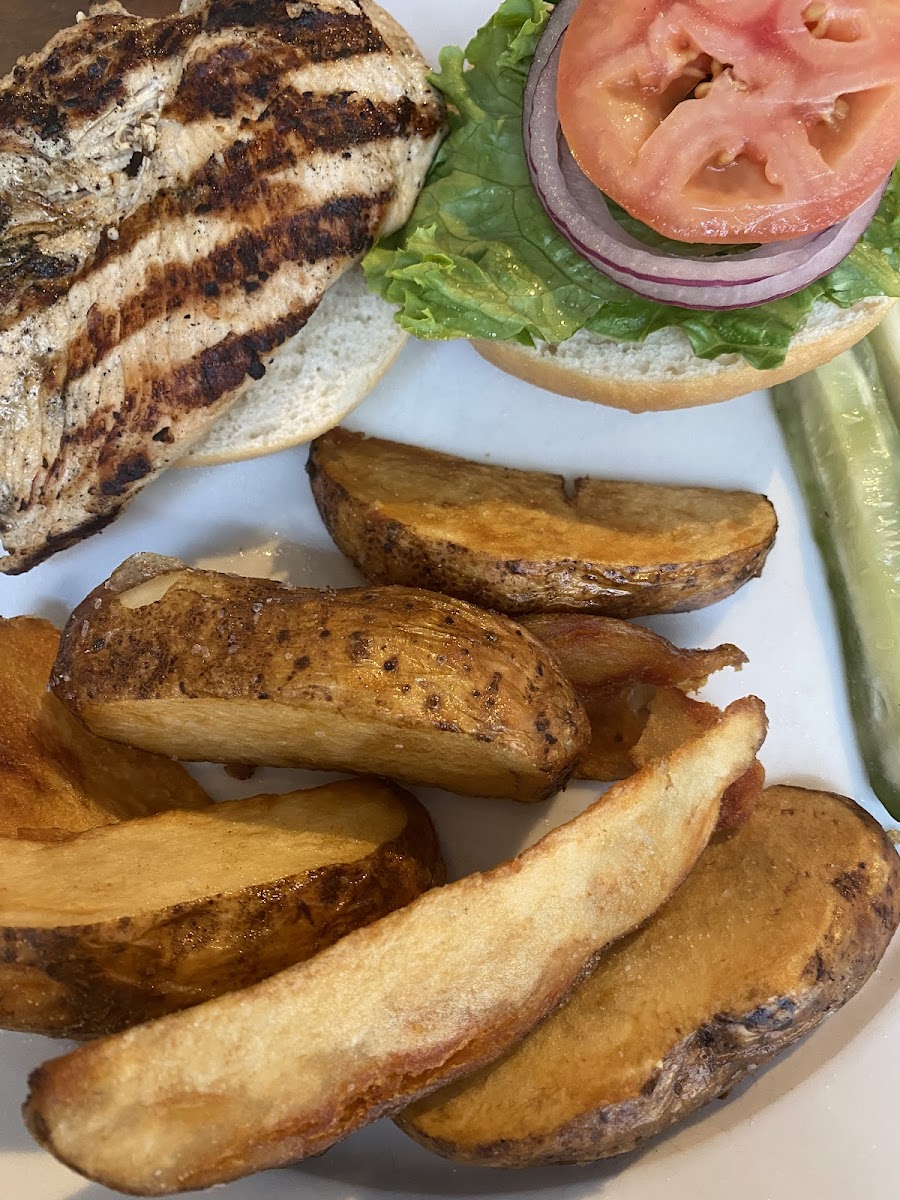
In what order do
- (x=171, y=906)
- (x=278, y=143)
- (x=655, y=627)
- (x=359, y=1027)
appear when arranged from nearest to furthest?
1. (x=359, y=1027)
2. (x=171, y=906)
3. (x=278, y=143)
4. (x=655, y=627)

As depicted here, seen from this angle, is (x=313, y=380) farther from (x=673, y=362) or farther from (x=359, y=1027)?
(x=359, y=1027)

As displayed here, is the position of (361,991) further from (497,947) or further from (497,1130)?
(497,1130)

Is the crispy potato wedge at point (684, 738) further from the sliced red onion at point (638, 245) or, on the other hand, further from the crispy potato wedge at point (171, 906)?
the sliced red onion at point (638, 245)

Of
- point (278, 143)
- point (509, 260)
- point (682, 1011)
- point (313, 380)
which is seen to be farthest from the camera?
point (313, 380)

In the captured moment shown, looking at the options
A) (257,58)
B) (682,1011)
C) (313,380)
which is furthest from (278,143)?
(682,1011)

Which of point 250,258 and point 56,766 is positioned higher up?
point 250,258

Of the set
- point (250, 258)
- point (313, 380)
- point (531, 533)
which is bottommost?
point (531, 533)

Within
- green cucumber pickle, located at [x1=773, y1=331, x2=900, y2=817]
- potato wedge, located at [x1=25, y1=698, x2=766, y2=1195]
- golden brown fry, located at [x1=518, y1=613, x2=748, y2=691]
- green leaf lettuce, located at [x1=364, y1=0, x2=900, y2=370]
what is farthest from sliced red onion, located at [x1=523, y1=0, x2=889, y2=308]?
potato wedge, located at [x1=25, y1=698, x2=766, y2=1195]

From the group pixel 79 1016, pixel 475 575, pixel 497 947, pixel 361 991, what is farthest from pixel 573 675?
pixel 79 1016
